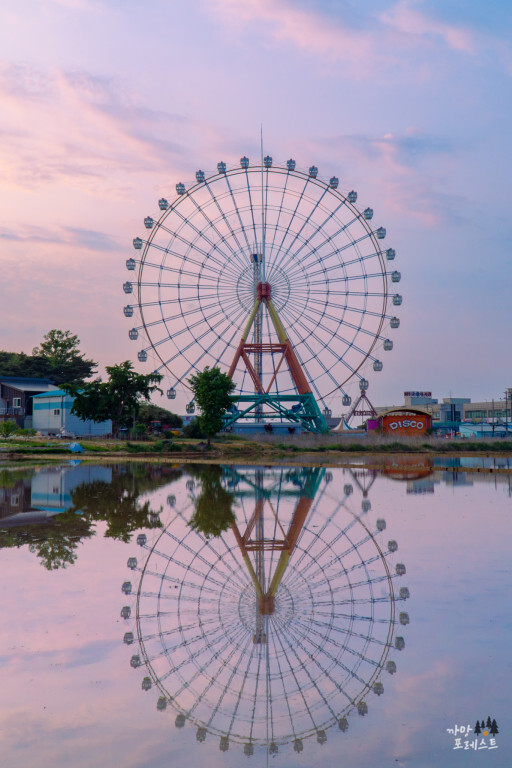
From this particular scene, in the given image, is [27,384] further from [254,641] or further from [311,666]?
[311,666]

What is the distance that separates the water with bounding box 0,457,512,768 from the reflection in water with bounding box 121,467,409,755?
0.09 feet

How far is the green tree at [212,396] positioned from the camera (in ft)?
178

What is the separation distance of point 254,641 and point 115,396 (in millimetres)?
53237

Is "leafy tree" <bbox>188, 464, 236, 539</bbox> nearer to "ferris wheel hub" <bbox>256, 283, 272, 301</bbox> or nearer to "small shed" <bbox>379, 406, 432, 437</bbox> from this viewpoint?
"ferris wheel hub" <bbox>256, 283, 272, 301</bbox>

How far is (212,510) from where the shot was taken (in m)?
20.1

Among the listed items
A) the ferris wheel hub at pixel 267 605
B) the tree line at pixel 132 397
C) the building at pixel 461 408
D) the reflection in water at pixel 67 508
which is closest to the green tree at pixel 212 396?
the tree line at pixel 132 397

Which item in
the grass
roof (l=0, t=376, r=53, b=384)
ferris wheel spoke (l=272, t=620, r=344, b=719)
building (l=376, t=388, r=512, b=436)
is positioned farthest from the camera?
building (l=376, t=388, r=512, b=436)

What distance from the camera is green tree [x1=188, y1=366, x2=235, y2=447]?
54281mm

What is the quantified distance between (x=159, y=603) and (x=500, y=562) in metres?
5.97

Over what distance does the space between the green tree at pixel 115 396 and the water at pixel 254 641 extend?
42599mm

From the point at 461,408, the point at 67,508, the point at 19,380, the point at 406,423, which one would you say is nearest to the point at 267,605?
the point at 67,508

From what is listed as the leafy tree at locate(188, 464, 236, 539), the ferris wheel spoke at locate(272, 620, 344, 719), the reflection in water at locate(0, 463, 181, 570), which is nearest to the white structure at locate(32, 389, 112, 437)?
the reflection in water at locate(0, 463, 181, 570)

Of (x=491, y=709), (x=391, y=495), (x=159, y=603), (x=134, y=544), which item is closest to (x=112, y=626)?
(x=159, y=603)

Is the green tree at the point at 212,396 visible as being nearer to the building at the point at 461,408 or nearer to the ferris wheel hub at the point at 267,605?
the ferris wheel hub at the point at 267,605
